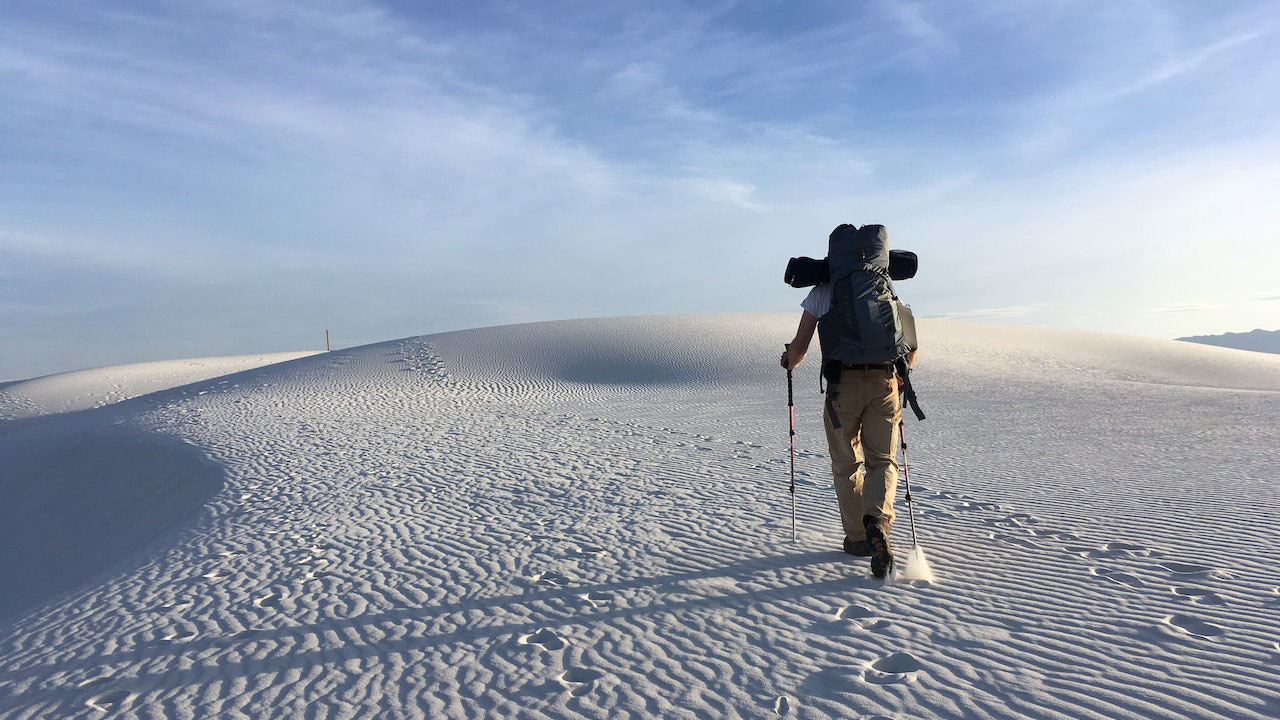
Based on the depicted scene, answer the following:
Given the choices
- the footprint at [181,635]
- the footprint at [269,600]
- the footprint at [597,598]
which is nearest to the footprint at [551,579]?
the footprint at [597,598]

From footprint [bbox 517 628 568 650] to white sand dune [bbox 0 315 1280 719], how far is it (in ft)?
0.05

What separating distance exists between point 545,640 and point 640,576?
1.13m

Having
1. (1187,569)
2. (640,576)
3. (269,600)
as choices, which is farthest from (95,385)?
(1187,569)

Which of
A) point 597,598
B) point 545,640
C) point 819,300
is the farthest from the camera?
point 819,300

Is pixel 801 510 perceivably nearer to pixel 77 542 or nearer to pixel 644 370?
pixel 77 542

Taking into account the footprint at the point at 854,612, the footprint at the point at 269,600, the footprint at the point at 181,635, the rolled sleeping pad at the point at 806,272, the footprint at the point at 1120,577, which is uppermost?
the rolled sleeping pad at the point at 806,272

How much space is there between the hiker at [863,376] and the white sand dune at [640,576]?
0.49 m

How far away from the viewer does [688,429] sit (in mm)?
12328

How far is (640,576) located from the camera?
4.92m

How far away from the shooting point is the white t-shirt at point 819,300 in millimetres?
4654

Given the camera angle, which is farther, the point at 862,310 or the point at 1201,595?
the point at 862,310

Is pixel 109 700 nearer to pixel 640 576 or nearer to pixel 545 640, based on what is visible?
pixel 545 640

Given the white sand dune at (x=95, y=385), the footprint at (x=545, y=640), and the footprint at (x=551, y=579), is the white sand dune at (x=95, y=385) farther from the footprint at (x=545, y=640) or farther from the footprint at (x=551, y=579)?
the footprint at (x=545, y=640)

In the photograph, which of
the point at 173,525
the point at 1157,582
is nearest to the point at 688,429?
the point at 173,525
